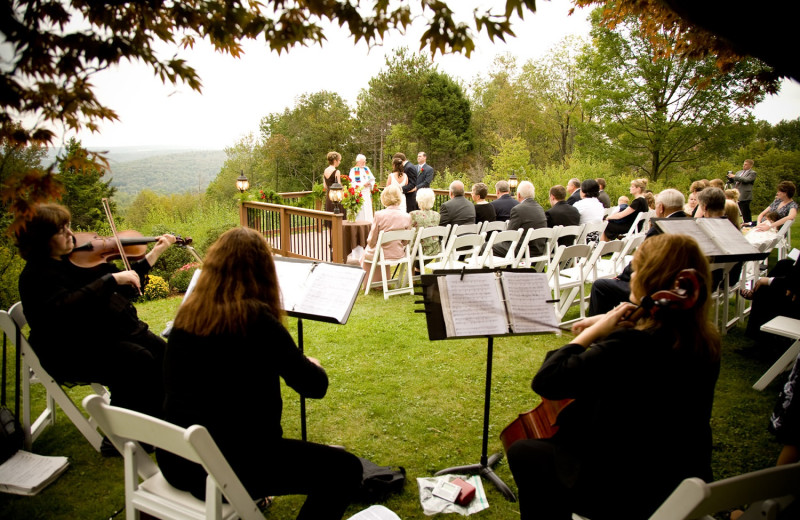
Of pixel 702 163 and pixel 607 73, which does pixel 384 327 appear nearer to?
pixel 607 73

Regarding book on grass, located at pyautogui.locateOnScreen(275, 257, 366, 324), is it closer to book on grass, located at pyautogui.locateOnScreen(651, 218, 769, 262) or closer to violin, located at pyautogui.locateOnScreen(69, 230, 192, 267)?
violin, located at pyautogui.locateOnScreen(69, 230, 192, 267)

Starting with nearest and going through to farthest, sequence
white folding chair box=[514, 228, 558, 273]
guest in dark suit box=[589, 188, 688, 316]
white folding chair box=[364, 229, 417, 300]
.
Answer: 1. guest in dark suit box=[589, 188, 688, 316]
2. white folding chair box=[514, 228, 558, 273]
3. white folding chair box=[364, 229, 417, 300]

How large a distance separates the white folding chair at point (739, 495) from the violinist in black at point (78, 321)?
303cm

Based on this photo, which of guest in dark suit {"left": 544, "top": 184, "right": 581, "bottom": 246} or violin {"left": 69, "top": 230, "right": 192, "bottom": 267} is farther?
guest in dark suit {"left": 544, "top": 184, "right": 581, "bottom": 246}

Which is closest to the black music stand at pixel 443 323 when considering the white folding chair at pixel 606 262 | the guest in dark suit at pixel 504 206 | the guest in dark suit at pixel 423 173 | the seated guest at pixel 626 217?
the white folding chair at pixel 606 262

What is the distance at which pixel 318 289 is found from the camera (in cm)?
278

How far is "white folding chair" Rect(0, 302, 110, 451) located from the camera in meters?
3.06

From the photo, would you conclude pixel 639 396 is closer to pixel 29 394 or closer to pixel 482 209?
pixel 29 394

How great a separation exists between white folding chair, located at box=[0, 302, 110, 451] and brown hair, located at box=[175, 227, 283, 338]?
4.84ft

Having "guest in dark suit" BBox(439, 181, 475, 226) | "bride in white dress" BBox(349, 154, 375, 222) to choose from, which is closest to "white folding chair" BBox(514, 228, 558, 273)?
"guest in dark suit" BBox(439, 181, 475, 226)

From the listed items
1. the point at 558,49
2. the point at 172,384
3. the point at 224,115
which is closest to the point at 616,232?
the point at 224,115

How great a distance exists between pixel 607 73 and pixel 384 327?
52.8 feet

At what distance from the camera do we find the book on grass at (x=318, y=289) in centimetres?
267

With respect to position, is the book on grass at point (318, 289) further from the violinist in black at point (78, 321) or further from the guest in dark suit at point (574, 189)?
the guest in dark suit at point (574, 189)
